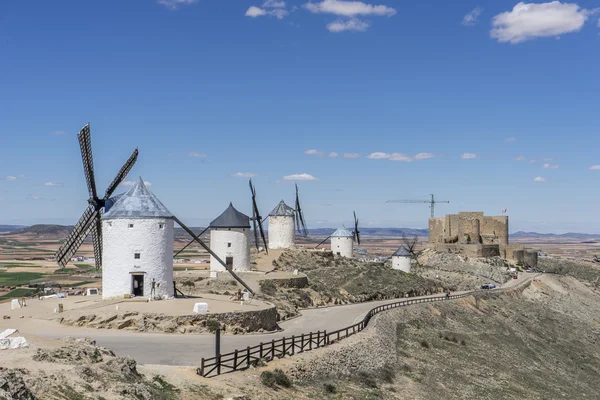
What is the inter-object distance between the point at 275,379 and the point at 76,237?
17.9m

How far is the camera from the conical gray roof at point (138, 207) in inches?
1239

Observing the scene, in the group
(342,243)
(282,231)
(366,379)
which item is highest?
(282,231)

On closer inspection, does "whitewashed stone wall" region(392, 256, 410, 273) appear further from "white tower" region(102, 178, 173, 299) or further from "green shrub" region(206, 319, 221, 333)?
"green shrub" region(206, 319, 221, 333)

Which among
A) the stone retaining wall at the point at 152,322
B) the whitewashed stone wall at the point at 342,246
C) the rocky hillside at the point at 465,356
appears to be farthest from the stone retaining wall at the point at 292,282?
the whitewashed stone wall at the point at 342,246

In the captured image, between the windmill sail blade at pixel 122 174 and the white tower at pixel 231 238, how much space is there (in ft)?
37.2

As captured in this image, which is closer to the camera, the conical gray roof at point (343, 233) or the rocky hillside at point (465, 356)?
the rocky hillside at point (465, 356)

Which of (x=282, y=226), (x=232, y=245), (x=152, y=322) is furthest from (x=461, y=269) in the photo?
(x=152, y=322)

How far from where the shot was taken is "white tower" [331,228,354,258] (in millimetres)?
70250

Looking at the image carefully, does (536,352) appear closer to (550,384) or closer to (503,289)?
(550,384)

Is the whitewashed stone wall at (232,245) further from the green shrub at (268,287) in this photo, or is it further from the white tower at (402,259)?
the white tower at (402,259)

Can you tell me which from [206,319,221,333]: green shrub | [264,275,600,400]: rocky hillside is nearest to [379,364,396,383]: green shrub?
[264,275,600,400]: rocky hillside

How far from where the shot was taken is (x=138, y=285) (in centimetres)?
3164

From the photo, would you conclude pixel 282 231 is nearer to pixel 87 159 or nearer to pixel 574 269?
pixel 87 159

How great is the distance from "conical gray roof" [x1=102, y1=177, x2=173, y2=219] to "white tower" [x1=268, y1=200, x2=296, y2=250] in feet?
104
